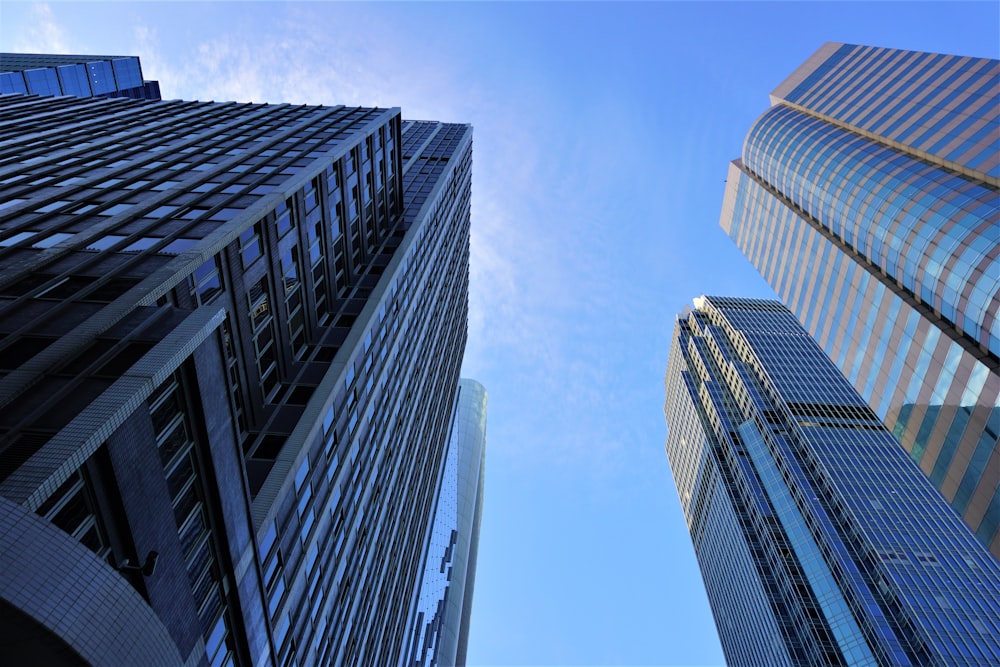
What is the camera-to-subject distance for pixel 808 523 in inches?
4422

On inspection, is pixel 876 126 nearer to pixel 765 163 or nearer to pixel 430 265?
pixel 765 163

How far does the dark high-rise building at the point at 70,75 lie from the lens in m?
91.6

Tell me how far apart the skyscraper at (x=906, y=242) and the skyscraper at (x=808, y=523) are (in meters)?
53.7

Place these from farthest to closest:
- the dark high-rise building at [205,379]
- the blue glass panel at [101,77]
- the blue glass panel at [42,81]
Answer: the blue glass panel at [101,77]
the blue glass panel at [42,81]
the dark high-rise building at [205,379]

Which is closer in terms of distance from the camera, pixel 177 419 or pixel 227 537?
pixel 177 419

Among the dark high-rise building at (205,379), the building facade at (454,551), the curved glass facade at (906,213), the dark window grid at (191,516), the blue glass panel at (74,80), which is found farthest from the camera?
the blue glass panel at (74,80)

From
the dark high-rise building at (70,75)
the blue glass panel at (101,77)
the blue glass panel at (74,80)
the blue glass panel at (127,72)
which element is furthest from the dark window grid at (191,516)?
the blue glass panel at (127,72)

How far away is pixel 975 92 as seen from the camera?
54.9m

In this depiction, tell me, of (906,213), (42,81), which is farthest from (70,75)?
(906,213)

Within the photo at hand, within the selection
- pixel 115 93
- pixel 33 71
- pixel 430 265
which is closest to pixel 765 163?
pixel 430 265

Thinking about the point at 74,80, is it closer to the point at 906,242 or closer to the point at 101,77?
the point at 101,77

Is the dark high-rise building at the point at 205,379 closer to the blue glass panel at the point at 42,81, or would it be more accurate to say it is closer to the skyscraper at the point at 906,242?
the skyscraper at the point at 906,242

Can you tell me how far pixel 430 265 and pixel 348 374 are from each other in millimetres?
26491

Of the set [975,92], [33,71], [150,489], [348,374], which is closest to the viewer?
[150,489]
